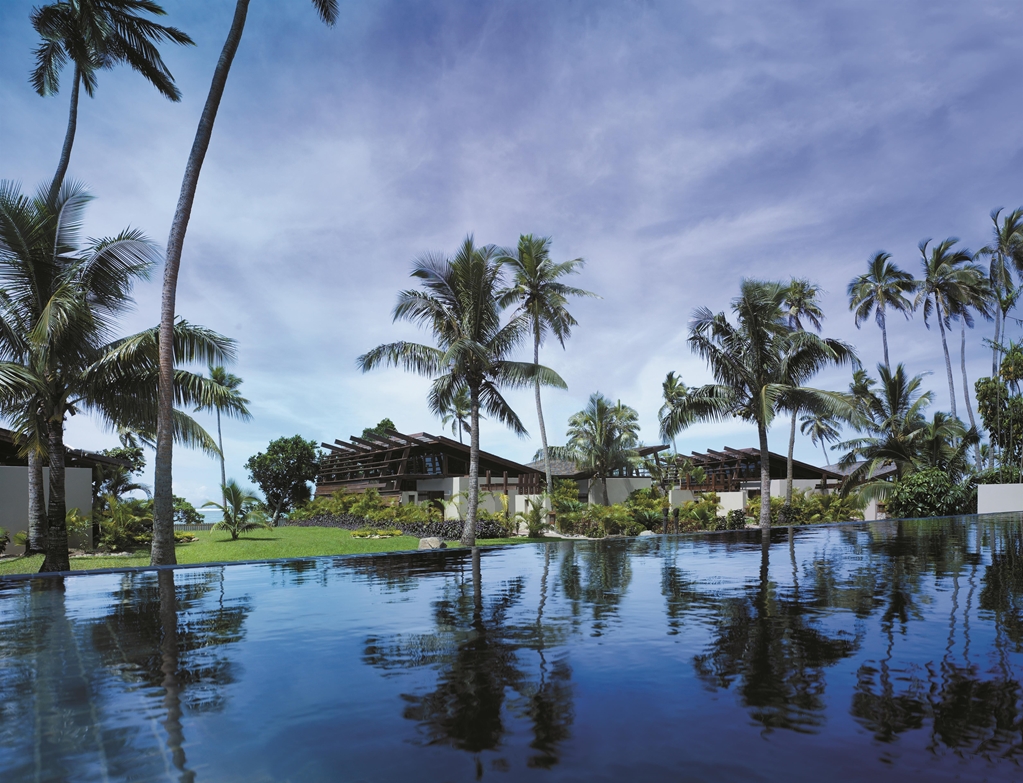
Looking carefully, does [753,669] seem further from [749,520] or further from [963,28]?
[749,520]

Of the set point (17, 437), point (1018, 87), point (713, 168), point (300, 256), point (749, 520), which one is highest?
point (1018, 87)

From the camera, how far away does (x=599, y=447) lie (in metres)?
A: 35.5

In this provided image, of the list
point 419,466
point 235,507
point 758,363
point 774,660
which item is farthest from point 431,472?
point 774,660

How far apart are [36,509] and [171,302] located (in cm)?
772

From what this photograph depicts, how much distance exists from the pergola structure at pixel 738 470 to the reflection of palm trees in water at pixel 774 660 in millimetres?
36066

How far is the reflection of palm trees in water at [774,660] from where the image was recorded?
318cm

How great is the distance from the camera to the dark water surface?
2.66 meters

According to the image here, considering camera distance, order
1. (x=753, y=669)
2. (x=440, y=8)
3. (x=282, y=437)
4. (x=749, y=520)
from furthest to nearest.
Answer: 1. (x=282, y=437)
2. (x=749, y=520)
3. (x=440, y=8)
4. (x=753, y=669)

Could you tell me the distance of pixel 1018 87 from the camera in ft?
64.9

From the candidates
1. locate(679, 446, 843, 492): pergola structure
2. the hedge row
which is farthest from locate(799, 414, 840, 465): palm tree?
the hedge row

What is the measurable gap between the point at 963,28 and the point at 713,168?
5981 millimetres

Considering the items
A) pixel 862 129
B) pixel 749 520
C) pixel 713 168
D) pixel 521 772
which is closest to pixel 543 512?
Result: pixel 749 520

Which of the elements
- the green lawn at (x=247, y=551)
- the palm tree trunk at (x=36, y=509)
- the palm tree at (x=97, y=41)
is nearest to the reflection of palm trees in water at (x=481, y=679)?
the green lawn at (x=247, y=551)

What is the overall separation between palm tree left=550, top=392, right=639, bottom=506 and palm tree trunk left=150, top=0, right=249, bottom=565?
24850mm
